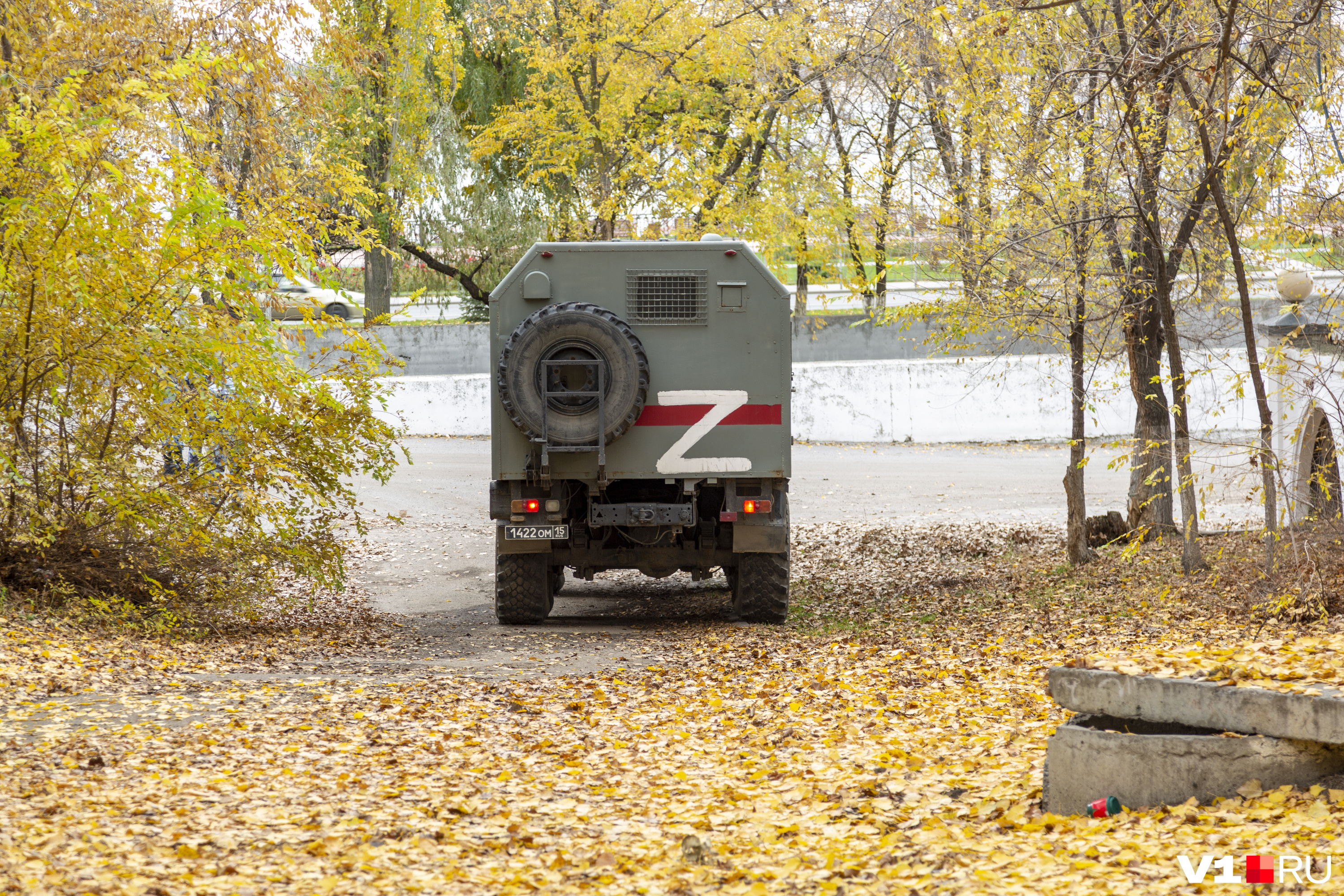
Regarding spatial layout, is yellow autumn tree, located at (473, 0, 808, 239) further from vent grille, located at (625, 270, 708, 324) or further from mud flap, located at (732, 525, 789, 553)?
mud flap, located at (732, 525, 789, 553)

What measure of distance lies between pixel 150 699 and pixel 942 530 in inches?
432

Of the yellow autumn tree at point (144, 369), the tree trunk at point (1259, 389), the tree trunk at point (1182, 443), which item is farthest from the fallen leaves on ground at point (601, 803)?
the tree trunk at point (1182, 443)

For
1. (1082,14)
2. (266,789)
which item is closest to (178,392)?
(266,789)

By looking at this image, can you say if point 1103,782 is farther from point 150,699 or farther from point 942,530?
point 942,530

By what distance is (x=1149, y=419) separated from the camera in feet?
39.9

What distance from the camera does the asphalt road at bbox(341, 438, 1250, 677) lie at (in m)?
9.13

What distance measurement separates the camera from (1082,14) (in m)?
10.8

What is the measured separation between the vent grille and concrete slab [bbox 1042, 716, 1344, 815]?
522 centimetres

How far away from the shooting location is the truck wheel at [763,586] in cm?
978

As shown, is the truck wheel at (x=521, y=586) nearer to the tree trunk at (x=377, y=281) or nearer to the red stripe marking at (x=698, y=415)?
the red stripe marking at (x=698, y=415)

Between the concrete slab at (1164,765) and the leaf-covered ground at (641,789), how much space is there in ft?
0.27

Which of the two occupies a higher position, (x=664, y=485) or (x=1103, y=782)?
(x=664, y=485)

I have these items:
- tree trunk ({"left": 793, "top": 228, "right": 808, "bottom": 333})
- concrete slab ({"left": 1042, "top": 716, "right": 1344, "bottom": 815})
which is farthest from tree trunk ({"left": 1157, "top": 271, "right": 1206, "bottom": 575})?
tree trunk ({"left": 793, "top": 228, "right": 808, "bottom": 333})

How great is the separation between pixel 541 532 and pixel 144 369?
10.2ft
